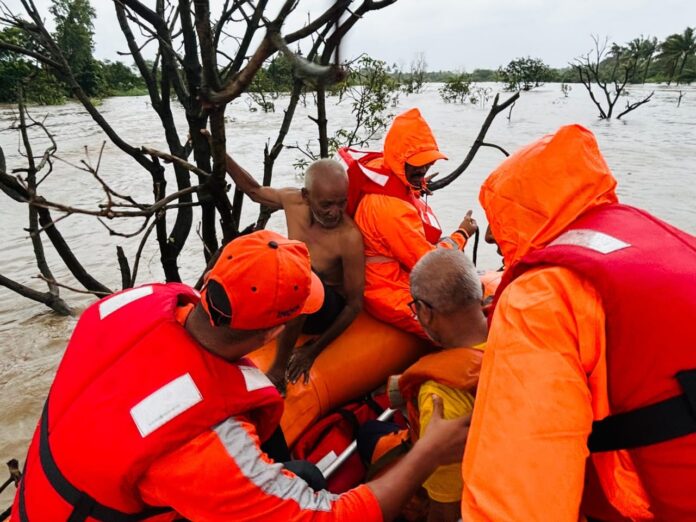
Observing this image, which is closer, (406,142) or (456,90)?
(406,142)

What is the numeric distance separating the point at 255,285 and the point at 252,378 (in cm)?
31

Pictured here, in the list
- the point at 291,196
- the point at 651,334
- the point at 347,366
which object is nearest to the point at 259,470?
the point at 651,334

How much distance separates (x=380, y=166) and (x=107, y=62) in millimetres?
47378

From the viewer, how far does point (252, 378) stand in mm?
1365

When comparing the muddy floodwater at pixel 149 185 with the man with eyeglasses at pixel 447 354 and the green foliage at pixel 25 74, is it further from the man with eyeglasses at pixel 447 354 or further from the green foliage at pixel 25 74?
the man with eyeglasses at pixel 447 354

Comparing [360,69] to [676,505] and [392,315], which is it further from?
[676,505]

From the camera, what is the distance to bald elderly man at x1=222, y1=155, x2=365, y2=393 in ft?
8.26

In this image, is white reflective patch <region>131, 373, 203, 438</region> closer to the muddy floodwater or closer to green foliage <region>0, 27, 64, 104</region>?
the muddy floodwater

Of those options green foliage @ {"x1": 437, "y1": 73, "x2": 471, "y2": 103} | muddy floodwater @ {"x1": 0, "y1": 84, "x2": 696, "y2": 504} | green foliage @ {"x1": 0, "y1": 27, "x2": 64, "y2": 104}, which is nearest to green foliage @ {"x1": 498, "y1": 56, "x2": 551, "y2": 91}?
green foliage @ {"x1": 437, "y1": 73, "x2": 471, "y2": 103}

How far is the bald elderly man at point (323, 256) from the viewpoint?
99.1 inches

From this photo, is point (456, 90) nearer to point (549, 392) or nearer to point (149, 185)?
point (149, 185)

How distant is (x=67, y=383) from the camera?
1.27 m

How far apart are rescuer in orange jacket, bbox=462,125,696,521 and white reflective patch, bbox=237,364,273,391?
25.0 inches

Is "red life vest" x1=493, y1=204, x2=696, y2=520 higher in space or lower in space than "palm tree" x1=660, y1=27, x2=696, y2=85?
lower
